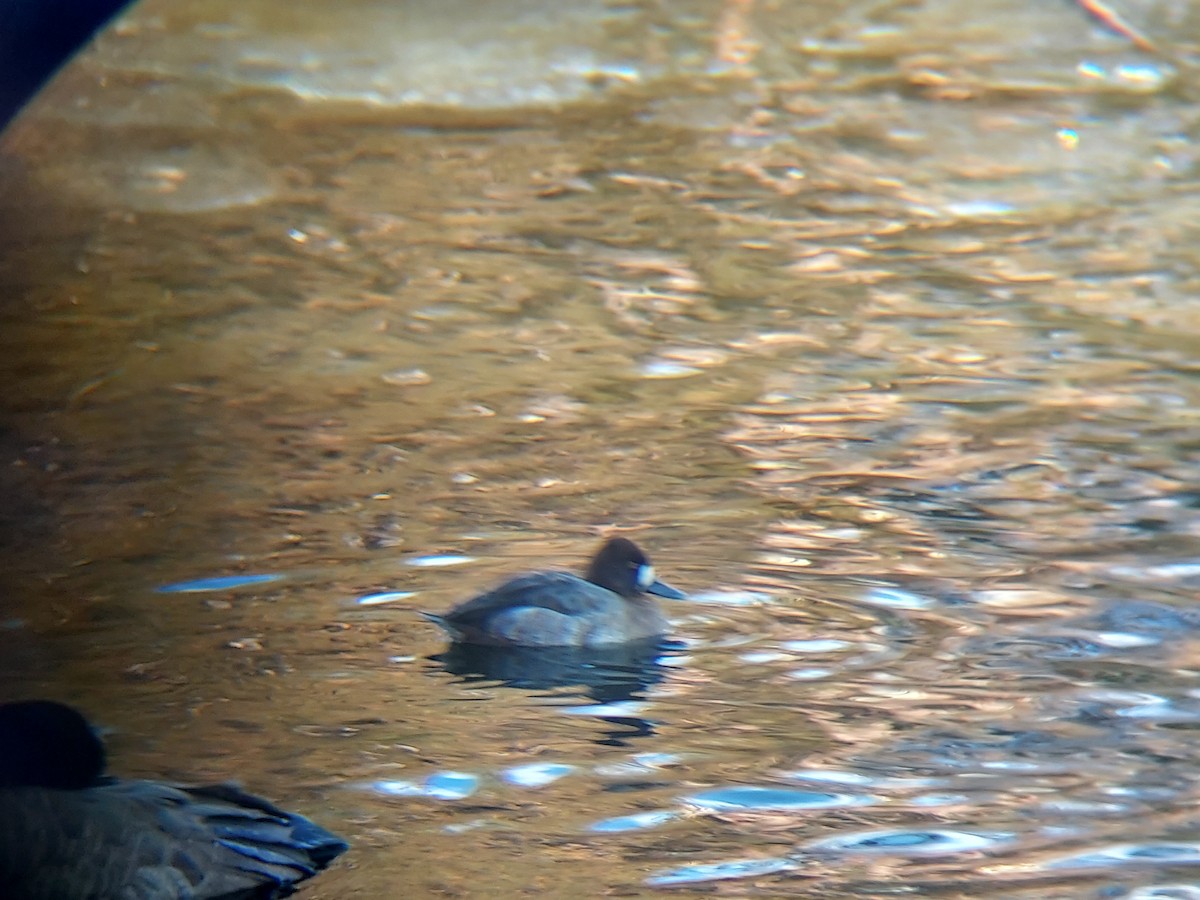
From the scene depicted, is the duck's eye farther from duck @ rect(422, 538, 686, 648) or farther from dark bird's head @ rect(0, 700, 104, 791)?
dark bird's head @ rect(0, 700, 104, 791)

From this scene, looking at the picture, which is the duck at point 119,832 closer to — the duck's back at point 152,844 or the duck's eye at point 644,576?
the duck's back at point 152,844

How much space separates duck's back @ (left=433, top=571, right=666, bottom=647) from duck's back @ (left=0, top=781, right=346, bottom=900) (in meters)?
1.03

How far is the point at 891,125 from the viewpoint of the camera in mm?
10023

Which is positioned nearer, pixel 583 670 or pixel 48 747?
pixel 48 747

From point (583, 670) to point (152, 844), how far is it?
59.8 inches

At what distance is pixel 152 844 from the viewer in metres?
3.32

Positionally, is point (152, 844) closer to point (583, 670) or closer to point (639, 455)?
point (583, 670)

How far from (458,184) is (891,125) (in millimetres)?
2659

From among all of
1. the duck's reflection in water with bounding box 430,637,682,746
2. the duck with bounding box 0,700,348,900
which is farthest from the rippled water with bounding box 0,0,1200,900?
the duck with bounding box 0,700,348,900

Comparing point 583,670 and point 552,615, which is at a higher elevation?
point 552,615

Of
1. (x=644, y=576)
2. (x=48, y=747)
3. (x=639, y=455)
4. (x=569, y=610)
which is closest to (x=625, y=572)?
(x=644, y=576)

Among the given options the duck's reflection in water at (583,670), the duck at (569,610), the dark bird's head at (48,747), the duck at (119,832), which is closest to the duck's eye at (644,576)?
the duck at (569,610)

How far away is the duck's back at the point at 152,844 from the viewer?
3.16 metres

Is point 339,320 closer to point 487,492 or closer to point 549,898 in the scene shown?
point 487,492
